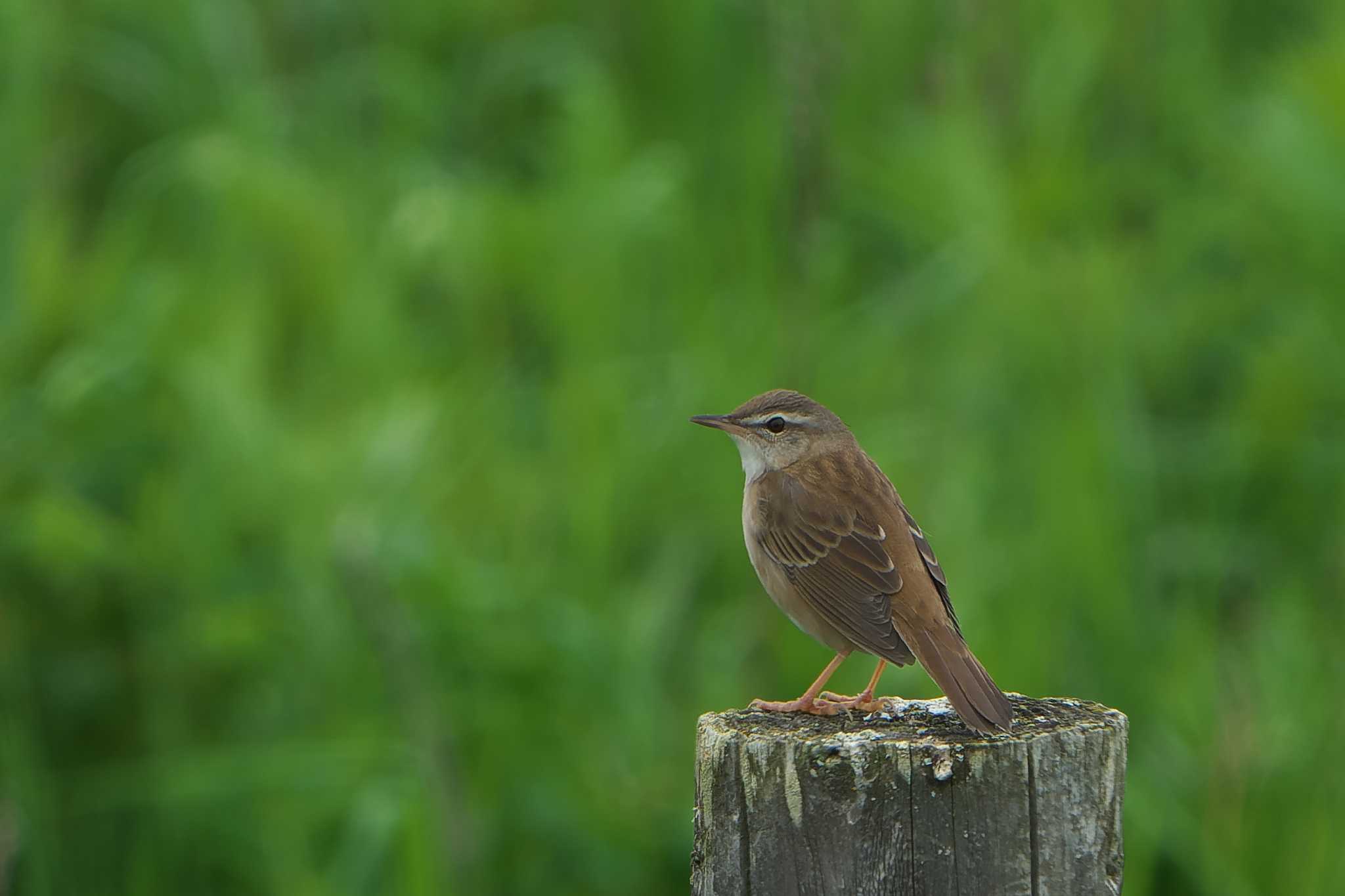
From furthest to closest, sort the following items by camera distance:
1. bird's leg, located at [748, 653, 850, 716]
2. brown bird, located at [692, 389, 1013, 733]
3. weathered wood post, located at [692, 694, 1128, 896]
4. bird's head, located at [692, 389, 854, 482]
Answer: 1. bird's head, located at [692, 389, 854, 482]
2. brown bird, located at [692, 389, 1013, 733]
3. bird's leg, located at [748, 653, 850, 716]
4. weathered wood post, located at [692, 694, 1128, 896]

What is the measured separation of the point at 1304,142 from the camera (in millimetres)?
7828

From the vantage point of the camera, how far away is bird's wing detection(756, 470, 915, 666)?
3.91m

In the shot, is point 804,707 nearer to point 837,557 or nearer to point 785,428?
point 837,557

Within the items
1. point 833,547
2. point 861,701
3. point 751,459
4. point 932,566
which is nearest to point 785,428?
point 751,459

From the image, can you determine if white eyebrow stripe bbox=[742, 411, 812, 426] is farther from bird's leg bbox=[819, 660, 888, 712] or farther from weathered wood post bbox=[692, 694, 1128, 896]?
weathered wood post bbox=[692, 694, 1128, 896]

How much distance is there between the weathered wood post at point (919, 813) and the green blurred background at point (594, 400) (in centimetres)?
230

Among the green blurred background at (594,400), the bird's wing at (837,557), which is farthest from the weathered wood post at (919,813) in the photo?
the green blurred background at (594,400)

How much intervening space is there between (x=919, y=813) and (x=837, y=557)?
60.8 inches

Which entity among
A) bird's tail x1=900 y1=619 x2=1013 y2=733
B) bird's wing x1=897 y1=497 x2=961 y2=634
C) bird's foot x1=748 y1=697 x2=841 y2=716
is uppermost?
bird's wing x1=897 y1=497 x2=961 y2=634

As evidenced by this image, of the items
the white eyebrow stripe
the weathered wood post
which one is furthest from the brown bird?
the weathered wood post

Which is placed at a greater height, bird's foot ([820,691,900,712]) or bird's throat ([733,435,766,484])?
bird's throat ([733,435,766,484])

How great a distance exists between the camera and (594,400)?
692 centimetres

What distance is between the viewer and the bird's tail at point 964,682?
287cm

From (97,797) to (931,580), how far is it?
11.0 feet
